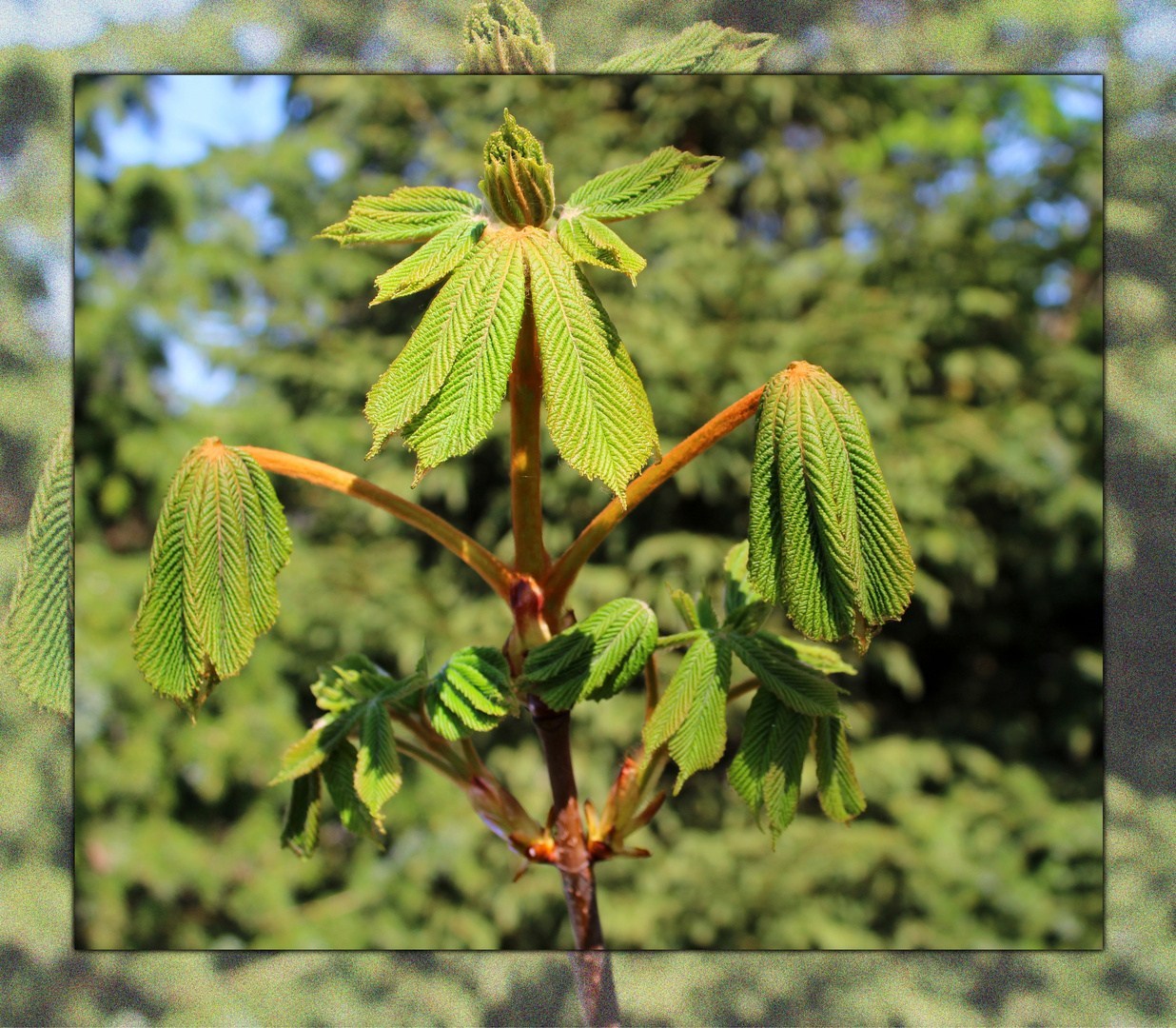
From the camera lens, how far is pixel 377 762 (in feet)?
0.98

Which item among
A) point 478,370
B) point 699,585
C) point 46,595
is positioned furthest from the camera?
point 699,585

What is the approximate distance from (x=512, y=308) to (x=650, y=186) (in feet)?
0.24

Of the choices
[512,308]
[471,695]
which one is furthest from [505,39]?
[471,695]

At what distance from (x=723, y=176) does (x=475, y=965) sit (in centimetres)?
112

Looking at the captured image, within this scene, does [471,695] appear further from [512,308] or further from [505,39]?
[505,39]

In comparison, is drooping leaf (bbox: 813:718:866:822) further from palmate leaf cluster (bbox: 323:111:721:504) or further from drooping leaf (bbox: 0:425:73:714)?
drooping leaf (bbox: 0:425:73:714)

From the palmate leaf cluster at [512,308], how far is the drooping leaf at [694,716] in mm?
92

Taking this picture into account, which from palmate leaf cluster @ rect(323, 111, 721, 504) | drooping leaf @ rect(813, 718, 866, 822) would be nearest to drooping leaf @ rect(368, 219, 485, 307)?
palmate leaf cluster @ rect(323, 111, 721, 504)

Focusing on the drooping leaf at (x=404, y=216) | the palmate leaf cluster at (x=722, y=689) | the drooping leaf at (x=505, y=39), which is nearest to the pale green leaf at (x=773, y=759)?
the palmate leaf cluster at (x=722, y=689)

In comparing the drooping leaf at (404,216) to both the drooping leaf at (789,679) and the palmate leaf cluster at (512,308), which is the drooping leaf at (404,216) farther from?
the drooping leaf at (789,679)

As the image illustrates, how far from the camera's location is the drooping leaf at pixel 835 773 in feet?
1.10

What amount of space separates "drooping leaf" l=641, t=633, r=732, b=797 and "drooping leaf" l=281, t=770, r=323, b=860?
15cm

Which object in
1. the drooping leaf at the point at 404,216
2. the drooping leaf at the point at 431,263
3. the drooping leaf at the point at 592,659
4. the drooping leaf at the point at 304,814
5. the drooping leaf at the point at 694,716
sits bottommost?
the drooping leaf at the point at 304,814

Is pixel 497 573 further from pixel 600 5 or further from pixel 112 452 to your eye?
pixel 112 452
